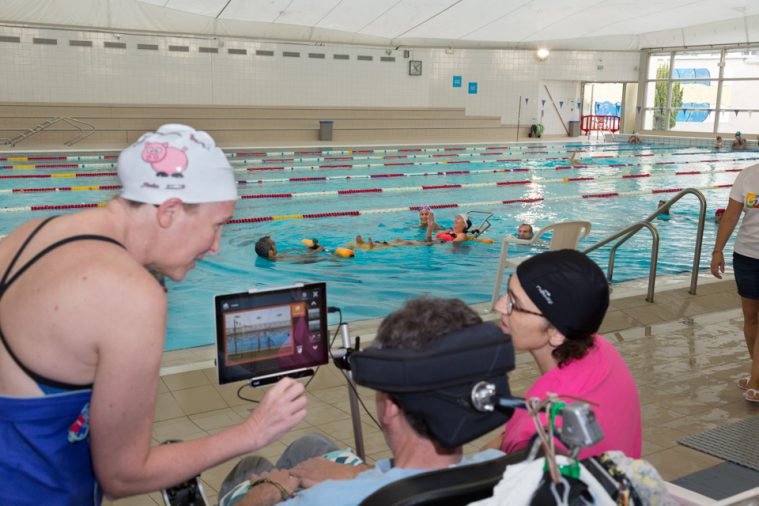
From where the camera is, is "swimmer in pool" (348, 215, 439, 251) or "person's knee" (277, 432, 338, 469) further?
"swimmer in pool" (348, 215, 439, 251)

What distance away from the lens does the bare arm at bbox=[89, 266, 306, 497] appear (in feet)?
4.08

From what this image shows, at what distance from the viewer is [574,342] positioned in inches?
83.0

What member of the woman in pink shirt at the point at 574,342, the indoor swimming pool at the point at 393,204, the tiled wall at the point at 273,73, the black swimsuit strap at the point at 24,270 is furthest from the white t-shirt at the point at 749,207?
the tiled wall at the point at 273,73

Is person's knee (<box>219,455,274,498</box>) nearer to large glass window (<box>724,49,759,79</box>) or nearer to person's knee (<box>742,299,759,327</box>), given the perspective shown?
person's knee (<box>742,299,759,327</box>)

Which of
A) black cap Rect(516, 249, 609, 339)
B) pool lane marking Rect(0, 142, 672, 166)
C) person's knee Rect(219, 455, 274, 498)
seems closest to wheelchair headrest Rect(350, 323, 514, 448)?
black cap Rect(516, 249, 609, 339)

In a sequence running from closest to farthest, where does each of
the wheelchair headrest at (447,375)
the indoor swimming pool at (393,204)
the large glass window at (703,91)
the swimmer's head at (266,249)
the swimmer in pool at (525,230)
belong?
1. the wheelchair headrest at (447,375)
2. the indoor swimming pool at (393,204)
3. the swimmer in pool at (525,230)
4. the swimmer's head at (266,249)
5. the large glass window at (703,91)

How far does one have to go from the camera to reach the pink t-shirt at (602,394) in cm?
199

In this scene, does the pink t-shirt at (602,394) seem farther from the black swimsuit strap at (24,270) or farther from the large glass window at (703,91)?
the large glass window at (703,91)

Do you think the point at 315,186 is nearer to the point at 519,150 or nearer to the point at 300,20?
the point at 300,20

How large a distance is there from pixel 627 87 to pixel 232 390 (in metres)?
25.9

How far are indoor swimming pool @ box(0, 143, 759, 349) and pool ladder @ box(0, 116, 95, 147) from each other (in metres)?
2.39

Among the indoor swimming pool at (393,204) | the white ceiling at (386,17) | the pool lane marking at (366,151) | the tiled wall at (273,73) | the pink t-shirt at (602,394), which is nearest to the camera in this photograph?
the pink t-shirt at (602,394)

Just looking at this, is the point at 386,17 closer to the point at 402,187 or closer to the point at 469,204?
the point at 402,187

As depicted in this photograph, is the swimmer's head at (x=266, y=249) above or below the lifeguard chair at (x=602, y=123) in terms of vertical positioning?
below
